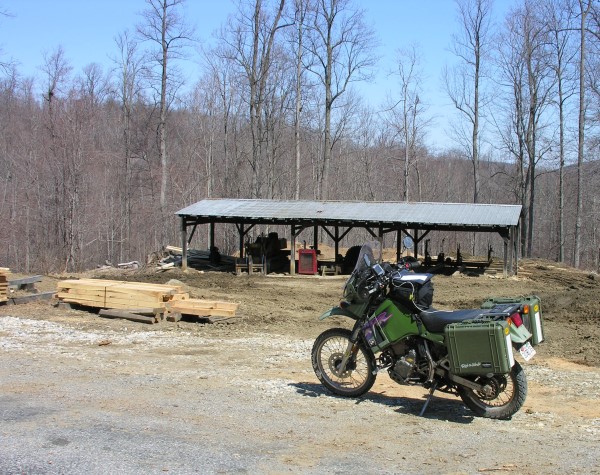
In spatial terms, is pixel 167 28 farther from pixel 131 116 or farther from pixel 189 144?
pixel 189 144

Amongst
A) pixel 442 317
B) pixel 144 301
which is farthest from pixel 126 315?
pixel 442 317

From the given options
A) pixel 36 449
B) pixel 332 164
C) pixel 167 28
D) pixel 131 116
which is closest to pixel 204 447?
pixel 36 449

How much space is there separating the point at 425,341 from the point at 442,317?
34 centimetres

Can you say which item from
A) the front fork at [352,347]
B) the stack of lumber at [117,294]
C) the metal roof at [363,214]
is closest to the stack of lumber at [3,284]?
the stack of lumber at [117,294]

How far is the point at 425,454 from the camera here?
5016 mm

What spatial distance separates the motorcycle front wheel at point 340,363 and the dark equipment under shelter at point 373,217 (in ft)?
62.2

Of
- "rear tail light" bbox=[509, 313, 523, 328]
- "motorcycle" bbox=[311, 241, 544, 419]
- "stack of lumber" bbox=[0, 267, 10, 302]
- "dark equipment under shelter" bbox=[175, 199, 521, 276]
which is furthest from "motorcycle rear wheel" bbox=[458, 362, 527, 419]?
"dark equipment under shelter" bbox=[175, 199, 521, 276]

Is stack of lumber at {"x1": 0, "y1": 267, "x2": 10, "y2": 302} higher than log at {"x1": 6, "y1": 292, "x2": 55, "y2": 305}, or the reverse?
stack of lumber at {"x1": 0, "y1": 267, "x2": 10, "y2": 302}

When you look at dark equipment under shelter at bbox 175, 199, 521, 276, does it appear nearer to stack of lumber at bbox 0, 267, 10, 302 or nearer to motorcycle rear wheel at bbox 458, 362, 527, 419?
stack of lumber at bbox 0, 267, 10, 302

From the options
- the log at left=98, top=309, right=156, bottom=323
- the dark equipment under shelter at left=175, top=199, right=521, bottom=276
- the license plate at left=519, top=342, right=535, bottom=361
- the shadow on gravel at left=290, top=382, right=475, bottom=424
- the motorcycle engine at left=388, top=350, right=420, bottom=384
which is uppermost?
the dark equipment under shelter at left=175, top=199, right=521, bottom=276

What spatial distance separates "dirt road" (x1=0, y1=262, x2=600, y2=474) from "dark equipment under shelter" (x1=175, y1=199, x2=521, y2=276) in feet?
49.6

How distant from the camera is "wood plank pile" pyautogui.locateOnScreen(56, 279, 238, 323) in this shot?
39.9 ft

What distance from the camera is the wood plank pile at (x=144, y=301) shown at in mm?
12148

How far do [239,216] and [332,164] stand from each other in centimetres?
3077
